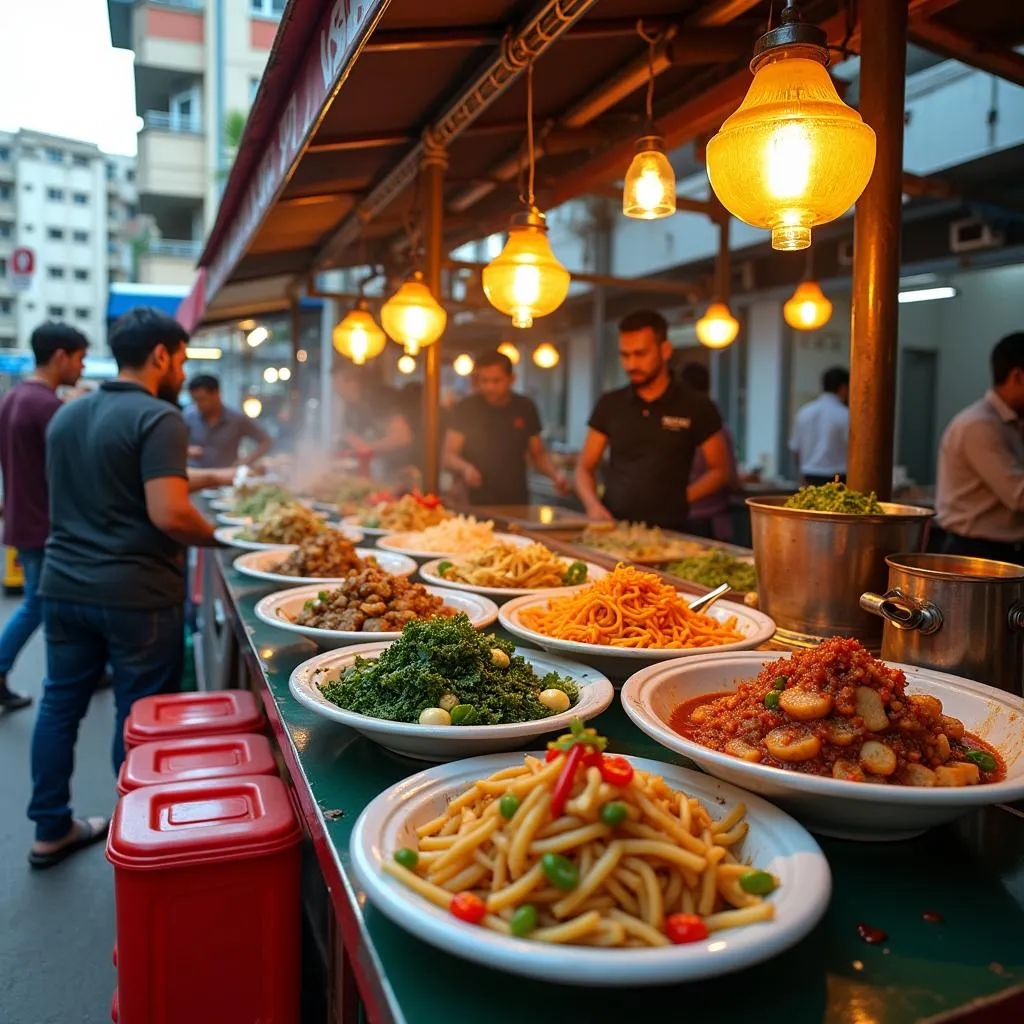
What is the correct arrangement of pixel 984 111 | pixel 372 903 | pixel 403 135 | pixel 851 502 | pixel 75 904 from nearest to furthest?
1. pixel 372 903
2. pixel 851 502
3. pixel 75 904
4. pixel 403 135
5. pixel 984 111

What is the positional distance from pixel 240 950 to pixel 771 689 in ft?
4.84

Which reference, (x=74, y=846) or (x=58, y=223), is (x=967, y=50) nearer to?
(x=74, y=846)

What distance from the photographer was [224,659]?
14.6 feet

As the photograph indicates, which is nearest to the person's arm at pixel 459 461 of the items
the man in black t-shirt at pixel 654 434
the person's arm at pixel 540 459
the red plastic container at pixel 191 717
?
the person's arm at pixel 540 459

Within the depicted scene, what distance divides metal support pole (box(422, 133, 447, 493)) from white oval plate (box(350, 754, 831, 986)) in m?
4.20

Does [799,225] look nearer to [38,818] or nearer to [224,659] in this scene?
[224,659]

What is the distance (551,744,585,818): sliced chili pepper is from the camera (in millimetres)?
1184

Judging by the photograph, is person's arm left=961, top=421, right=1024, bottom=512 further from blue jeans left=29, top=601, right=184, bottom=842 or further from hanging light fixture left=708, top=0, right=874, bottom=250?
blue jeans left=29, top=601, right=184, bottom=842

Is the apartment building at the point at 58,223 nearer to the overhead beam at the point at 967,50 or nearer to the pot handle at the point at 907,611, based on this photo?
the overhead beam at the point at 967,50

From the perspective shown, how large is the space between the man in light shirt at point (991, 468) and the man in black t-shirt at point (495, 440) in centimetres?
283

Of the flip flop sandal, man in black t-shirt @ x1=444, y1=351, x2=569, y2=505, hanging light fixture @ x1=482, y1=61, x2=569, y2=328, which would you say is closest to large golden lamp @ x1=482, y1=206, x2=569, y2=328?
hanging light fixture @ x1=482, y1=61, x2=569, y2=328

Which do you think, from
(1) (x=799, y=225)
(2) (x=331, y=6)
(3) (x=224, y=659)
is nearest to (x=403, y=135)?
(2) (x=331, y=6)

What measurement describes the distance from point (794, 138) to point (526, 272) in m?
1.68

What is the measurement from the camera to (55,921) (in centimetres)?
335
